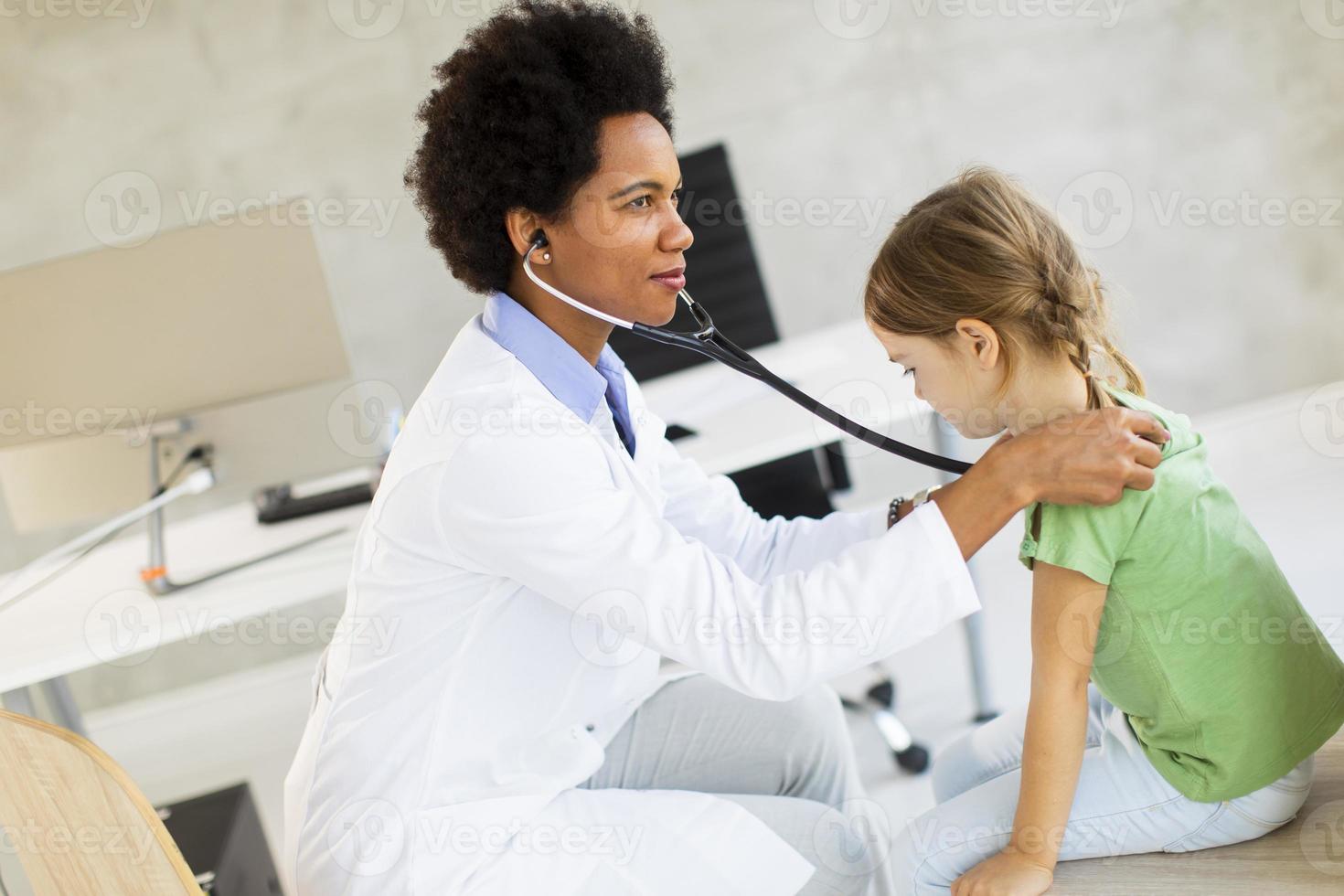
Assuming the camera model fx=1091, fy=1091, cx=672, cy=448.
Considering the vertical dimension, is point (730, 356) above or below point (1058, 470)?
above

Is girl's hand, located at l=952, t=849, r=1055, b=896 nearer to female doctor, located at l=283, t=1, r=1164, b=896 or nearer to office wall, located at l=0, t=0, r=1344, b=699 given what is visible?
female doctor, located at l=283, t=1, r=1164, b=896

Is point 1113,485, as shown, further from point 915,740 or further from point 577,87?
point 915,740

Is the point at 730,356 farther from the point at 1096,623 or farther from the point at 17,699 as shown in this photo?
the point at 17,699

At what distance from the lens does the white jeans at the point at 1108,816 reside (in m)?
0.94

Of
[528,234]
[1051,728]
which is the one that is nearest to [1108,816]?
[1051,728]

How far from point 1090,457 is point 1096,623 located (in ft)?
0.49

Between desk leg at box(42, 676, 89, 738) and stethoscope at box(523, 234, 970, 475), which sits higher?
stethoscope at box(523, 234, 970, 475)

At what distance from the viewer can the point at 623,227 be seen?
3.70 feet

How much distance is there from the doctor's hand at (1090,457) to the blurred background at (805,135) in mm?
1707

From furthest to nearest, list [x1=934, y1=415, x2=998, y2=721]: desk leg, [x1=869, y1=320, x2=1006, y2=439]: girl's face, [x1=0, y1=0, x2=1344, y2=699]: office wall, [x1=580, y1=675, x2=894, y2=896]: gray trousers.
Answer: [x1=0, y1=0, x2=1344, y2=699]: office wall, [x1=934, y1=415, x2=998, y2=721]: desk leg, [x1=580, y1=675, x2=894, y2=896]: gray trousers, [x1=869, y1=320, x2=1006, y2=439]: girl's face

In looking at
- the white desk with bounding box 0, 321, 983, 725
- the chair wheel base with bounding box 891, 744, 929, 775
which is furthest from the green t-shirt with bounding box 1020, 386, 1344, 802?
the chair wheel base with bounding box 891, 744, 929, 775

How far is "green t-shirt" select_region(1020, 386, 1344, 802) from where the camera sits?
0.92m

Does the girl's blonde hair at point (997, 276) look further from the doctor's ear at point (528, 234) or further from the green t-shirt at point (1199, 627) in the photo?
the doctor's ear at point (528, 234)

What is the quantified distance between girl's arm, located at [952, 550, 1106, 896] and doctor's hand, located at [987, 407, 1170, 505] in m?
0.08
